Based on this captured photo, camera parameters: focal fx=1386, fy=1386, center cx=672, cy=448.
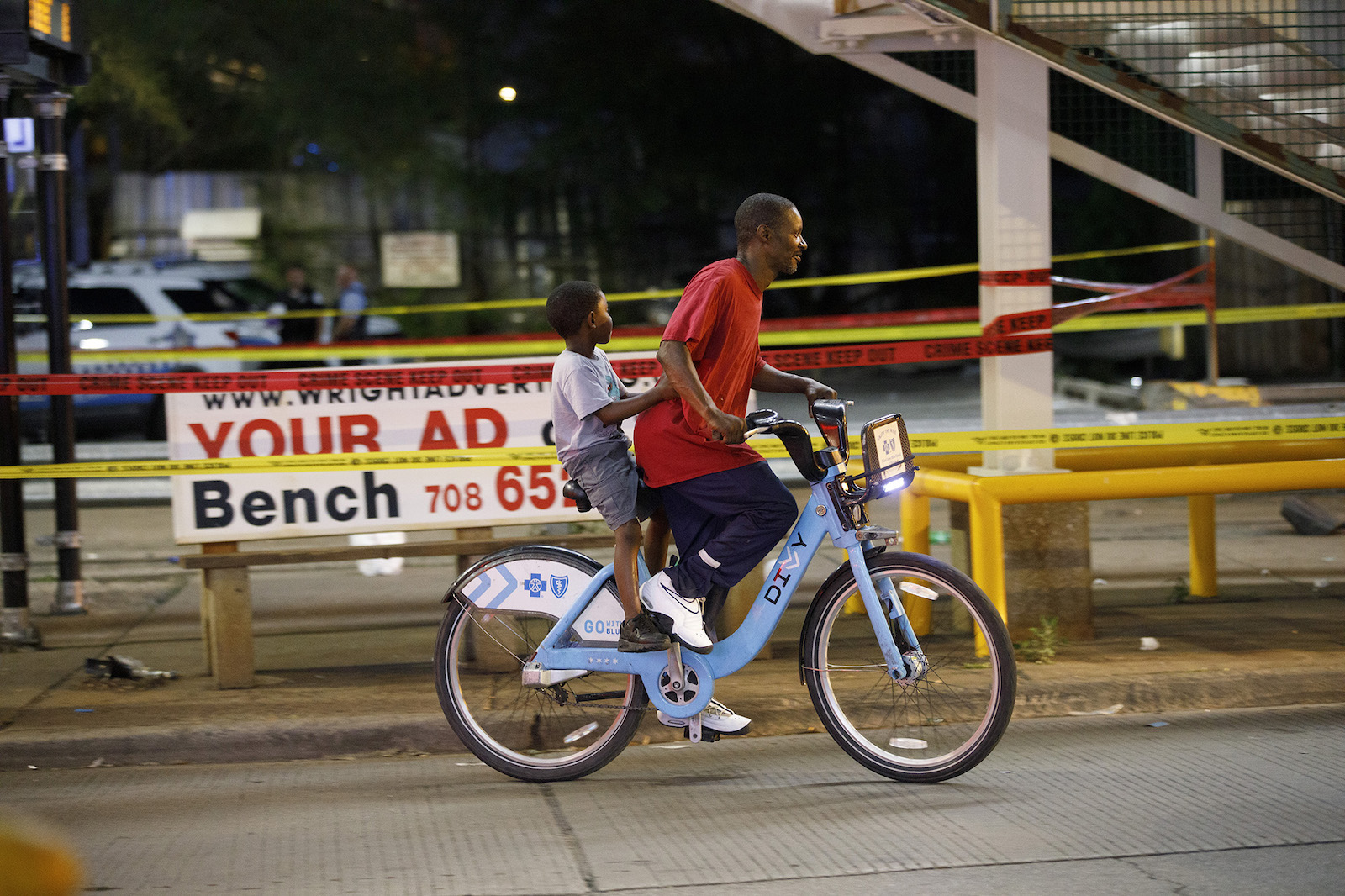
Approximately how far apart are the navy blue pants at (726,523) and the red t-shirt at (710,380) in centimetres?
5

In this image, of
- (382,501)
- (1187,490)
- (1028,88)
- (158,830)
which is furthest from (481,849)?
(1028,88)

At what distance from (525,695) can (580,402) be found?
1.05 m

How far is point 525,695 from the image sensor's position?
4742 millimetres

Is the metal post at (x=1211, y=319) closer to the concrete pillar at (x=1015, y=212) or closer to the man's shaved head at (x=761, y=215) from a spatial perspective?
the concrete pillar at (x=1015, y=212)

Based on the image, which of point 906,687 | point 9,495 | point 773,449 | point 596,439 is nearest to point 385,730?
point 596,439

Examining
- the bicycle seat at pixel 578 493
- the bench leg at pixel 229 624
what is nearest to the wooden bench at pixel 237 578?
the bench leg at pixel 229 624

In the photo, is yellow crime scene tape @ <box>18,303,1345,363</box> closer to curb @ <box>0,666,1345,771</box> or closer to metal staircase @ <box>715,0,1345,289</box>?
metal staircase @ <box>715,0,1345,289</box>

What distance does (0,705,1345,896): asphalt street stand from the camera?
382 centimetres

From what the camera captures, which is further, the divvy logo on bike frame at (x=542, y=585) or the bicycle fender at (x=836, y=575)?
the divvy logo on bike frame at (x=542, y=585)

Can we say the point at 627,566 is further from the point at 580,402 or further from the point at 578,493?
the point at 580,402

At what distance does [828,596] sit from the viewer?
4.55m

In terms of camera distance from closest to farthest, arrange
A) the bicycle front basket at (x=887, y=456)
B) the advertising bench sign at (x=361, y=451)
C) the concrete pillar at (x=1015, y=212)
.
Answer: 1. the bicycle front basket at (x=887, y=456)
2. the advertising bench sign at (x=361, y=451)
3. the concrete pillar at (x=1015, y=212)

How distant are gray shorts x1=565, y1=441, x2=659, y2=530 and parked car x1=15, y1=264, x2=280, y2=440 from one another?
9258 millimetres

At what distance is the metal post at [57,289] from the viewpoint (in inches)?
274
